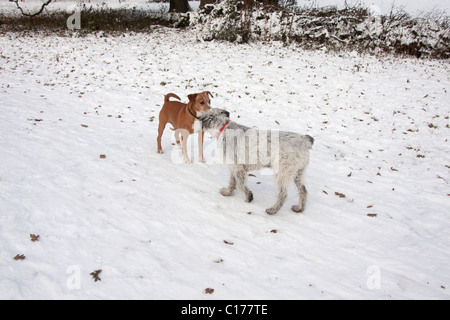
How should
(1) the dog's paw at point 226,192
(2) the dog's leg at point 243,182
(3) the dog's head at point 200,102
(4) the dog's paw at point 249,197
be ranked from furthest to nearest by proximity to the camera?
(3) the dog's head at point 200,102
(1) the dog's paw at point 226,192
(4) the dog's paw at point 249,197
(2) the dog's leg at point 243,182

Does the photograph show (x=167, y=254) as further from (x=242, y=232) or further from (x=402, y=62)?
(x=402, y=62)

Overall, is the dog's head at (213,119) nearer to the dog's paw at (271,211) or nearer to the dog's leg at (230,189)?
the dog's leg at (230,189)

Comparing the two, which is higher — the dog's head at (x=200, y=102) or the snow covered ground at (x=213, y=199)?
the dog's head at (x=200, y=102)

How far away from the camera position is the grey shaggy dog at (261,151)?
4.11 m

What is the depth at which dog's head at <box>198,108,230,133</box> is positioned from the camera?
14.9 ft

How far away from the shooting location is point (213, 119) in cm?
458

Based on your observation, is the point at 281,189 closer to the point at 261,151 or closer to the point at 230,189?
the point at 261,151

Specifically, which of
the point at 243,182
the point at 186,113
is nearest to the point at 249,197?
the point at 243,182

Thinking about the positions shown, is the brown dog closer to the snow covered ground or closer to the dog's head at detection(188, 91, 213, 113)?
the dog's head at detection(188, 91, 213, 113)

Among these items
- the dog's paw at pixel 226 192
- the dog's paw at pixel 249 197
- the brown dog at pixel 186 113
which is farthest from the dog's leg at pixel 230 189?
the brown dog at pixel 186 113

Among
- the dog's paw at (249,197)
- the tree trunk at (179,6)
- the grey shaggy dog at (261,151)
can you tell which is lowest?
the dog's paw at (249,197)

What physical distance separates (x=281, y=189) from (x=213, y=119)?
5.13ft

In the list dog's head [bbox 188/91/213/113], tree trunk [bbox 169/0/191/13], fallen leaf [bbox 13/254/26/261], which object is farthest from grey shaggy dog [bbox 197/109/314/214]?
tree trunk [bbox 169/0/191/13]
